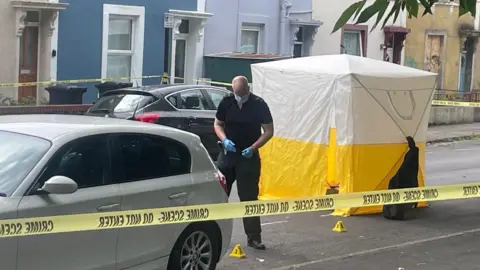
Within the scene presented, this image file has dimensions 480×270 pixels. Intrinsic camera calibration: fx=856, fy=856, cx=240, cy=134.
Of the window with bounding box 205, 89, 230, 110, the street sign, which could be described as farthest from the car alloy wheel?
the street sign

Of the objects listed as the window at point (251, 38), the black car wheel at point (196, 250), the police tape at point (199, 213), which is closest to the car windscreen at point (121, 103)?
the police tape at point (199, 213)

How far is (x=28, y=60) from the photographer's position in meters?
20.5

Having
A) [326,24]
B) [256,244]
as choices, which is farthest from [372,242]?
[326,24]

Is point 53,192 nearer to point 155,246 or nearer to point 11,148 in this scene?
point 11,148

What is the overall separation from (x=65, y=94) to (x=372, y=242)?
11.0 meters

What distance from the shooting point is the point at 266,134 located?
9180mm

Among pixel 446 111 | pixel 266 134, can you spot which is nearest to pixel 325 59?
pixel 266 134

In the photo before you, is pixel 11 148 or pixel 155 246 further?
pixel 155 246

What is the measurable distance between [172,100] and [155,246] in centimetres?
825

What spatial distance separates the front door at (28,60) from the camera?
2025 cm

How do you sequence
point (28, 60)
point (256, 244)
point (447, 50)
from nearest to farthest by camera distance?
point (256, 244) < point (28, 60) < point (447, 50)

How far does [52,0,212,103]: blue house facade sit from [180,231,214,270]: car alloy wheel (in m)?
14.0

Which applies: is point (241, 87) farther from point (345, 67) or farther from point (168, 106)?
point (168, 106)

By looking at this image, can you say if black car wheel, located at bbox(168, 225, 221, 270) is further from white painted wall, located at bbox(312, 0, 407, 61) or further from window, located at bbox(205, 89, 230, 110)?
white painted wall, located at bbox(312, 0, 407, 61)
